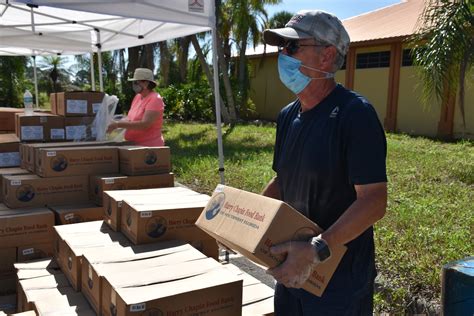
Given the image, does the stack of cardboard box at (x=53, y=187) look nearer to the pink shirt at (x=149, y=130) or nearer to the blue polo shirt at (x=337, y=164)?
the pink shirt at (x=149, y=130)

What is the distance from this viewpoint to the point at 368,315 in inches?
69.9

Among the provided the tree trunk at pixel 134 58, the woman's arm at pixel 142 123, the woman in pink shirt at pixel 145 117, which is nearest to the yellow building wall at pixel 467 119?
the woman in pink shirt at pixel 145 117

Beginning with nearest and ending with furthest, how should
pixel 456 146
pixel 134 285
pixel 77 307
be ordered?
pixel 134 285, pixel 77 307, pixel 456 146

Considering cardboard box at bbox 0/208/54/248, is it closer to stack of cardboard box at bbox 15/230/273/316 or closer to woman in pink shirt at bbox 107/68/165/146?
stack of cardboard box at bbox 15/230/273/316

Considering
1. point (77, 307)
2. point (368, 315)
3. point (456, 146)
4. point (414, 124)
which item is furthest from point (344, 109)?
point (414, 124)

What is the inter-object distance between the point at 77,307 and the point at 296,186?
129 centimetres

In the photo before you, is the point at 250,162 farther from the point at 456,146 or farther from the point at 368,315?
the point at 368,315

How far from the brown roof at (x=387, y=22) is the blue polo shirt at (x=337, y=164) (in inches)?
499

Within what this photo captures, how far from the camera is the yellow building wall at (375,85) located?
48.3 ft

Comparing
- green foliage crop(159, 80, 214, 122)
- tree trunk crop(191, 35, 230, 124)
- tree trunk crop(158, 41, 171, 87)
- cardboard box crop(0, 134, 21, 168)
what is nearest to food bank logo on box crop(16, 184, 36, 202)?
cardboard box crop(0, 134, 21, 168)

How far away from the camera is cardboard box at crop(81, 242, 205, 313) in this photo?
6.80ft

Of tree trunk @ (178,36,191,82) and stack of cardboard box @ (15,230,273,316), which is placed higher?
tree trunk @ (178,36,191,82)

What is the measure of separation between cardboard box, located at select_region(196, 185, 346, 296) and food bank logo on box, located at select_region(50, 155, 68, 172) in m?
2.11

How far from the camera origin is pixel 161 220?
2.51 metres
